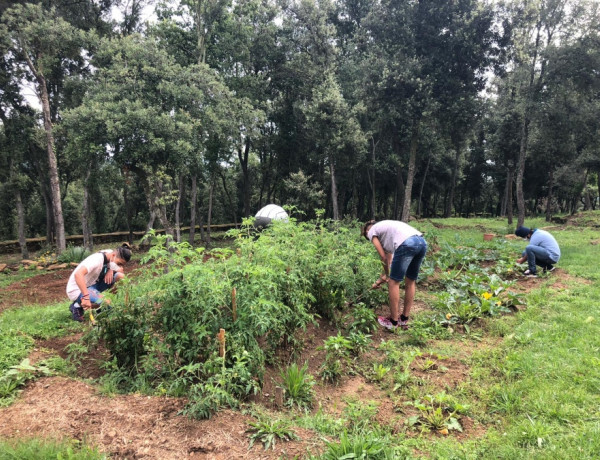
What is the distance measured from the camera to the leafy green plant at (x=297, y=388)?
115 inches

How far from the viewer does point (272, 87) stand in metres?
21.0

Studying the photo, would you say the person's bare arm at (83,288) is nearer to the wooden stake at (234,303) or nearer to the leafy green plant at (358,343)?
the wooden stake at (234,303)

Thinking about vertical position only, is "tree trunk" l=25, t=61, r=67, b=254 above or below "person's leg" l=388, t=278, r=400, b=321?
above

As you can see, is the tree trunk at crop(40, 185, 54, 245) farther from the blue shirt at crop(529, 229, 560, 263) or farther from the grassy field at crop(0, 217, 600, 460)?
the blue shirt at crop(529, 229, 560, 263)

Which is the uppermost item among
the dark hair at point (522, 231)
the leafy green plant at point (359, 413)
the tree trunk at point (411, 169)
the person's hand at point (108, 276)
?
the tree trunk at point (411, 169)

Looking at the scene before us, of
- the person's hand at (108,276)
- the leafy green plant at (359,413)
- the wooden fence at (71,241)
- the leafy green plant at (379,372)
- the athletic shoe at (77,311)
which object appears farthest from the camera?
the wooden fence at (71,241)

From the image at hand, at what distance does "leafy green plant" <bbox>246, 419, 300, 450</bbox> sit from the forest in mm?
9091

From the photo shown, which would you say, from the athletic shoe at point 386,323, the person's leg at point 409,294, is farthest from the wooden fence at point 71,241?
the person's leg at point 409,294

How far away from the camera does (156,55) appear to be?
34.8ft

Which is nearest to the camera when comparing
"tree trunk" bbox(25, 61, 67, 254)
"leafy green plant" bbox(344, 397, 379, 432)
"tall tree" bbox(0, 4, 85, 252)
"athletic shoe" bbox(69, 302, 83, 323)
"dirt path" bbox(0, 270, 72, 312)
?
"leafy green plant" bbox(344, 397, 379, 432)

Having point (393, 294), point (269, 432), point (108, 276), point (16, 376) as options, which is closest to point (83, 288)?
point (108, 276)

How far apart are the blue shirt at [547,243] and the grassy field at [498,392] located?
1.46 m

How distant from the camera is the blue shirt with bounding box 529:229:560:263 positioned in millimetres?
6309

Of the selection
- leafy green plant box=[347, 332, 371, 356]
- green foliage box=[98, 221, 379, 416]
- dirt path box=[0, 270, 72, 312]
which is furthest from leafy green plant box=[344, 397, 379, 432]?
dirt path box=[0, 270, 72, 312]
